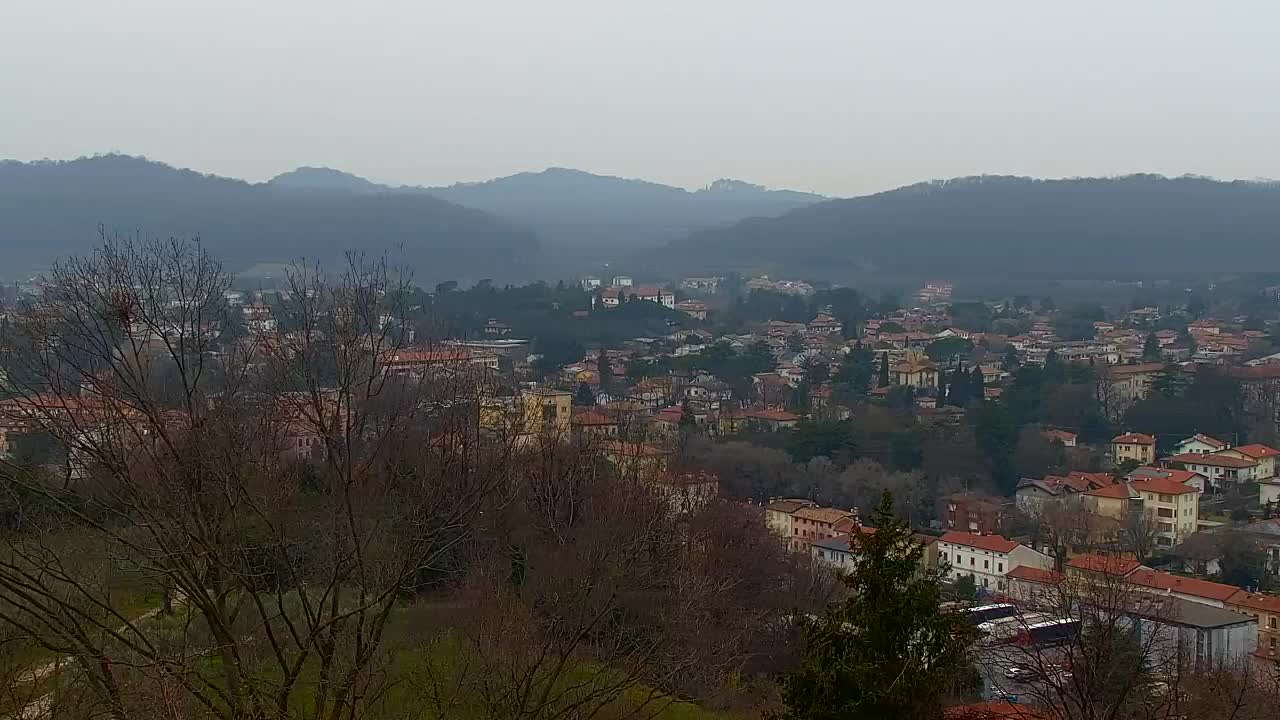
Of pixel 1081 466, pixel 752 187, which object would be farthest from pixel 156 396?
pixel 752 187

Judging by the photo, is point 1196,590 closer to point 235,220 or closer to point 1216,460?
point 1216,460

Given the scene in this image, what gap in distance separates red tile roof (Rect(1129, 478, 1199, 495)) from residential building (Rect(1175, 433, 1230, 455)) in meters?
4.95

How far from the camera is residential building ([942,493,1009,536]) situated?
62.5 ft

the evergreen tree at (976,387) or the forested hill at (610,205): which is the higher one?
the forested hill at (610,205)

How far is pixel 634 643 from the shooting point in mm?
6934

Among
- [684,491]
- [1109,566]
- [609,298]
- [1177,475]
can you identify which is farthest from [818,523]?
[609,298]

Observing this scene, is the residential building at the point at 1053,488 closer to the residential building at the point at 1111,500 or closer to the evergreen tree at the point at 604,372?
the residential building at the point at 1111,500

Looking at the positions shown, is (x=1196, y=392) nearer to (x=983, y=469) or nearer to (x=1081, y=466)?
(x=1081, y=466)

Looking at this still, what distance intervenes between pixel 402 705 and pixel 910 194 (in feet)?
339

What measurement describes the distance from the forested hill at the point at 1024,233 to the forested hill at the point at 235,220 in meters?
16.5

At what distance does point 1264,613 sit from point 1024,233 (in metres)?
75.3

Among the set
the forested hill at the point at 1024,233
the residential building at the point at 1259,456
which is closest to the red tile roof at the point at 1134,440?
the residential building at the point at 1259,456

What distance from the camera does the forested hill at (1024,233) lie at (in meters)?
77.7

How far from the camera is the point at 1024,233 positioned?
84.0 m
